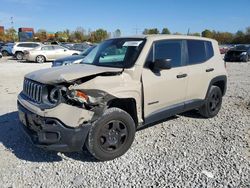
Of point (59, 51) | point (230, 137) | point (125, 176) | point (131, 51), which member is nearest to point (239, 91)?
point (230, 137)

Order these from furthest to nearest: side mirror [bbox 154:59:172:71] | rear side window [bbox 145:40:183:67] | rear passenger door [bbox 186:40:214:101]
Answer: rear passenger door [bbox 186:40:214:101] < rear side window [bbox 145:40:183:67] < side mirror [bbox 154:59:172:71]

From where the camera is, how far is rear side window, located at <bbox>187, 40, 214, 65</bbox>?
217 inches

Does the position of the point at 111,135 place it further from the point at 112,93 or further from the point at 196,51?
the point at 196,51

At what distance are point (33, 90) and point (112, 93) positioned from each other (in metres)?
1.20

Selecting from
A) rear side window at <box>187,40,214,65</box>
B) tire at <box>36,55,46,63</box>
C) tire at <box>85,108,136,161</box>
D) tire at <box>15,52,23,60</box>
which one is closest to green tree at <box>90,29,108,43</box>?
tire at <box>15,52,23,60</box>

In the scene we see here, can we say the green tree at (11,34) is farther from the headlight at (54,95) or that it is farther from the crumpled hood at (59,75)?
the headlight at (54,95)

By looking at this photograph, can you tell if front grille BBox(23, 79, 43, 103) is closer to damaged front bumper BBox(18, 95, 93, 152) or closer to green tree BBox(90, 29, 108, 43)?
damaged front bumper BBox(18, 95, 93, 152)

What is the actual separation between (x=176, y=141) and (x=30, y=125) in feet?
8.10

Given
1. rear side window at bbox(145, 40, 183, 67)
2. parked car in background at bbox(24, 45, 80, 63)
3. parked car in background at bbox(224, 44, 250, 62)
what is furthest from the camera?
parked car in background at bbox(24, 45, 80, 63)

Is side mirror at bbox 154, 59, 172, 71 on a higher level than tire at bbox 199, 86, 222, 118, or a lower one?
higher

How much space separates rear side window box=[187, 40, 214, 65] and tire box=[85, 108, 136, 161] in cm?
197

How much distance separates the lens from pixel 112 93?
161 inches

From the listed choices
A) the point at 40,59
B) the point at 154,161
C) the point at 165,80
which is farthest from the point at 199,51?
the point at 40,59

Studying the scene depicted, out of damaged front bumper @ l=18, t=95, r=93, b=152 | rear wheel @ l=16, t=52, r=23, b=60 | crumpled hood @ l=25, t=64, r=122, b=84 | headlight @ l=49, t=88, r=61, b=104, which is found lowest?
rear wheel @ l=16, t=52, r=23, b=60
